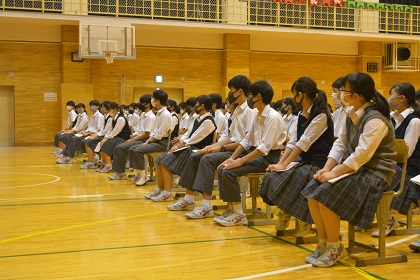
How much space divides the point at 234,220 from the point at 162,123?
306cm

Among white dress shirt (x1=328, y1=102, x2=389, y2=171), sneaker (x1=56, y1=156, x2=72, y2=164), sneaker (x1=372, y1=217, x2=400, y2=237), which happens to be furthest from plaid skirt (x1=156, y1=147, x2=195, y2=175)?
sneaker (x1=56, y1=156, x2=72, y2=164)

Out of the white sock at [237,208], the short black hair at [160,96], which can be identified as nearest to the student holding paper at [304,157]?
the white sock at [237,208]

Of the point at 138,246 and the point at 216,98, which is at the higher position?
the point at 216,98

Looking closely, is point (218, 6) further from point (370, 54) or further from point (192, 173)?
point (192, 173)

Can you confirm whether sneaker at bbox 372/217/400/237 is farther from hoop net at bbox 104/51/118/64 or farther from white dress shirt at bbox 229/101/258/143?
hoop net at bbox 104/51/118/64

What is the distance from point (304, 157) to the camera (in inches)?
200

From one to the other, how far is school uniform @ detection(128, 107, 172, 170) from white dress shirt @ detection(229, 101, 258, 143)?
2.21 metres

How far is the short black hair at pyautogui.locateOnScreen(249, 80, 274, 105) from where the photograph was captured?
5812 mm

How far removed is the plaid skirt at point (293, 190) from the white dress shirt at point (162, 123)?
3.82 meters

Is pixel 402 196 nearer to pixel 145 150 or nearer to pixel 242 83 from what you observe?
pixel 242 83

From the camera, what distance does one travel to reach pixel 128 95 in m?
20.7

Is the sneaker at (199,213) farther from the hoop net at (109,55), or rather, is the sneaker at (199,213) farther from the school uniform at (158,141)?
the hoop net at (109,55)

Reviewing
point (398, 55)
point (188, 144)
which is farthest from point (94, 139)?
point (398, 55)

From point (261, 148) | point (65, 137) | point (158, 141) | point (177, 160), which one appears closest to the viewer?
point (261, 148)
